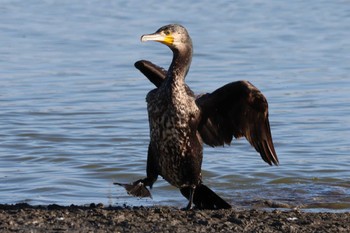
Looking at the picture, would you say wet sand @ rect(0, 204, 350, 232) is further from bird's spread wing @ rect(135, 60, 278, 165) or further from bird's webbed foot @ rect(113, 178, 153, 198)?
bird's spread wing @ rect(135, 60, 278, 165)

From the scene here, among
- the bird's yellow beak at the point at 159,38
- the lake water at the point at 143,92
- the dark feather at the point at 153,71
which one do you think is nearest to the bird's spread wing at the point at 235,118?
the bird's yellow beak at the point at 159,38

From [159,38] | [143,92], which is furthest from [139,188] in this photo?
[143,92]

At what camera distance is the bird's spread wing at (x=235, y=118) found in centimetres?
875

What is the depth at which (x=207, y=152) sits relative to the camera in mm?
11836

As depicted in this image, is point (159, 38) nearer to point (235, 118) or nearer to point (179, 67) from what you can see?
point (179, 67)

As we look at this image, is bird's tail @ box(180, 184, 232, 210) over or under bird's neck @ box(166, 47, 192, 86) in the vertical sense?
under

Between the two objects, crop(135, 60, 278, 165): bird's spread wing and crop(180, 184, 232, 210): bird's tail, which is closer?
crop(135, 60, 278, 165): bird's spread wing

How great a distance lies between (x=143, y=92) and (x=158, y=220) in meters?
6.47

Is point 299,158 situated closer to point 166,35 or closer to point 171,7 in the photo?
point 166,35

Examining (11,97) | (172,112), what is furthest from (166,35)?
(11,97)

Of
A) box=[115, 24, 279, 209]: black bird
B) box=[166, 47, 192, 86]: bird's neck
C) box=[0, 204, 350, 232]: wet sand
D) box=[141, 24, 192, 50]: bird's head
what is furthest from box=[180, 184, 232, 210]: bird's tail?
box=[141, 24, 192, 50]: bird's head

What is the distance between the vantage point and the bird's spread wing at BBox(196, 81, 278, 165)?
8750mm

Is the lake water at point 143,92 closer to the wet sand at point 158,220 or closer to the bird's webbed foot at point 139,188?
the bird's webbed foot at point 139,188

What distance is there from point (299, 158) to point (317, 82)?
139 inches
